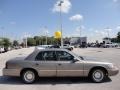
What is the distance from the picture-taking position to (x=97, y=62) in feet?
34.6

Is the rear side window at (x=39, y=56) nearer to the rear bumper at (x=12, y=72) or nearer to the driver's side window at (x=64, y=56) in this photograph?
the driver's side window at (x=64, y=56)

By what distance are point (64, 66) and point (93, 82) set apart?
4.48 feet

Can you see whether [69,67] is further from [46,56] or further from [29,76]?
[29,76]

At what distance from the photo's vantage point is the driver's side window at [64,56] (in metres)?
10.6

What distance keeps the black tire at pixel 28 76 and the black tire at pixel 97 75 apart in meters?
2.36

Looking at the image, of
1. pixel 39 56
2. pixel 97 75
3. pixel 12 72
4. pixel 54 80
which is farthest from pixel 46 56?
pixel 97 75

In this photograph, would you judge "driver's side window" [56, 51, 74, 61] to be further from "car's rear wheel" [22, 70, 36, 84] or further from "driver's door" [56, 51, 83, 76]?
"car's rear wheel" [22, 70, 36, 84]

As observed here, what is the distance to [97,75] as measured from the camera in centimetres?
1055

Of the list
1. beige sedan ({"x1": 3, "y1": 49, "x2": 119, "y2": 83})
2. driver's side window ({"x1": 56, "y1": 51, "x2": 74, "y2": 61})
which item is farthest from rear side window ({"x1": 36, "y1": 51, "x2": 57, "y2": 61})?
driver's side window ({"x1": 56, "y1": 51, "x2": 74, "y2": 61})

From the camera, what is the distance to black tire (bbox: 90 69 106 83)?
1052cm

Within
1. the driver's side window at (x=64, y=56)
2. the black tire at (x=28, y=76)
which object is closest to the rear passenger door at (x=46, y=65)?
the driver's side window at (x=64, y=56)

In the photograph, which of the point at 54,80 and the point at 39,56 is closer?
the point at 39,56

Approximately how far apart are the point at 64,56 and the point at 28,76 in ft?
5.56

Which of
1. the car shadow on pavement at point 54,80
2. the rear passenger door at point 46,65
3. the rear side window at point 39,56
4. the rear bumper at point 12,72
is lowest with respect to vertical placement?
the car shadow on pavement at point 54,80
